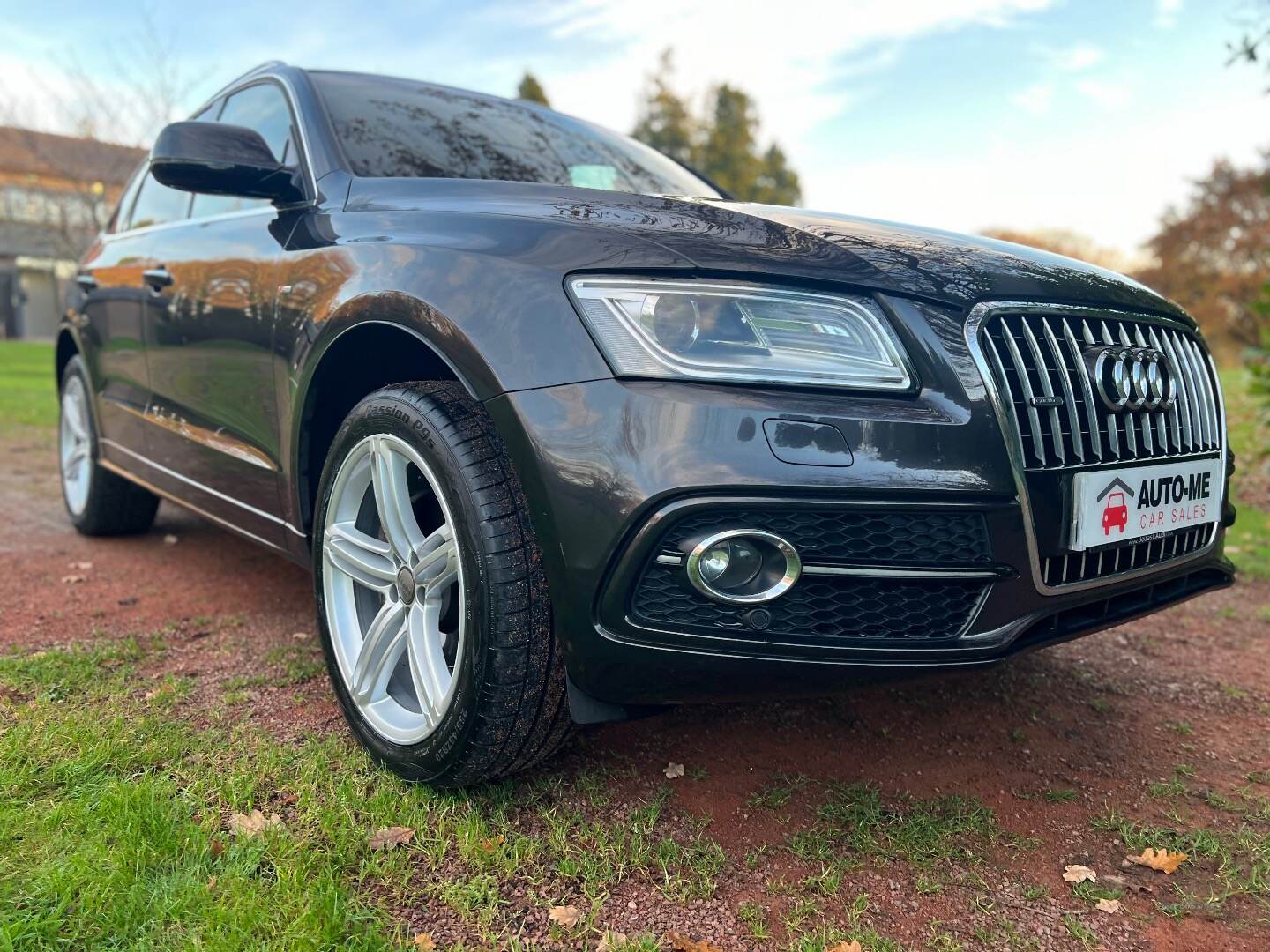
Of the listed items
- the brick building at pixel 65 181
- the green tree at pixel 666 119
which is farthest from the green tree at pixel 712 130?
the brick building at pixel 65 181

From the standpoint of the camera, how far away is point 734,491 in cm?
155

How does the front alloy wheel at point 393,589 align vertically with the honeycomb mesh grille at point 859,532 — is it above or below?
below

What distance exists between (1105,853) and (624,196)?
5.55 feet

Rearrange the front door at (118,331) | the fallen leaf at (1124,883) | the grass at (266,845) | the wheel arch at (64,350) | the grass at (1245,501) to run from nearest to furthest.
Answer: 1. the grass at (266,845)
2. the fallen leaf at (1124,883)
3. the front door at (118,331)
4. the wheel arch at (64,350)
5. the grass at (1245,501)

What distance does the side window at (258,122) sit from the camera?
2.82 meters

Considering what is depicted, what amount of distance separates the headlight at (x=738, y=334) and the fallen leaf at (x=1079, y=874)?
100cm

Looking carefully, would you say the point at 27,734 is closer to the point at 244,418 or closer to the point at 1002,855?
the point at 244,418

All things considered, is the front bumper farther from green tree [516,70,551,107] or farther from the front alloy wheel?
green tree [516,70,551,107]

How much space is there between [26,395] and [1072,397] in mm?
12415

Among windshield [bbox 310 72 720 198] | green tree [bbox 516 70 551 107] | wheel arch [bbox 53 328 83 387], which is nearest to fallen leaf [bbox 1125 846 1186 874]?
windshield [bbox 310 72 720 198]

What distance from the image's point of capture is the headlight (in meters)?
Result: 1.63

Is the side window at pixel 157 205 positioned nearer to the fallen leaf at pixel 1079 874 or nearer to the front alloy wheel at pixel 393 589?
the front alloy wheel at pixel 393 589

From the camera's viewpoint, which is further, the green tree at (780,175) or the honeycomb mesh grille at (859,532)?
the green tree at (780,175)

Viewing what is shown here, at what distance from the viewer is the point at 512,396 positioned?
67.1 inches
